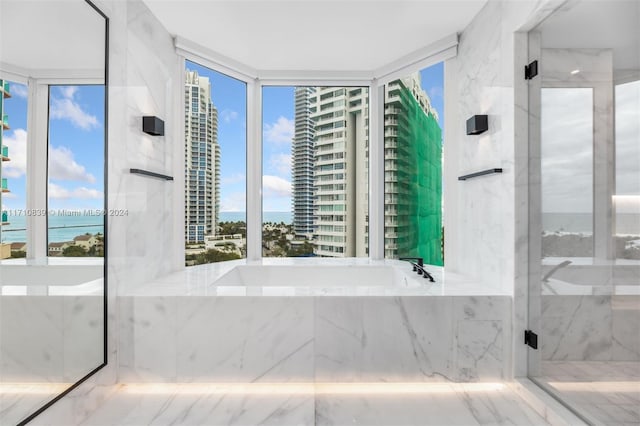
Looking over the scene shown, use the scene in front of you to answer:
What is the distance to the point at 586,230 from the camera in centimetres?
151

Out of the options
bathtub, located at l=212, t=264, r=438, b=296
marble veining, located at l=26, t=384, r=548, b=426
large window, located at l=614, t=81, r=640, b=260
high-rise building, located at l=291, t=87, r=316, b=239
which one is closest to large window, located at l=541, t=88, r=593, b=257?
large window, located at l=614, t=81, r=640, b=260

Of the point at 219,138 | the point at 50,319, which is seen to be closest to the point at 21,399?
the point at 50,319

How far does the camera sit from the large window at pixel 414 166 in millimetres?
2883

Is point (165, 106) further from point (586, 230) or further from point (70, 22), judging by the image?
point (586, 230)

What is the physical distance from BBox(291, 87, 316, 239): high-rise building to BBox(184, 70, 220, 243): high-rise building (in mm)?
735

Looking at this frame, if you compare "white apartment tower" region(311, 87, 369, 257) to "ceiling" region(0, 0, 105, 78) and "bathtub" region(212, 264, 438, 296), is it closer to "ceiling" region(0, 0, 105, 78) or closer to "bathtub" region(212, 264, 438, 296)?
"bathtub" region(212, 264, 438, 296)

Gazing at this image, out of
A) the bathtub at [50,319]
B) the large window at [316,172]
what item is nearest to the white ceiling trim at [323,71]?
the large window at [316,172]

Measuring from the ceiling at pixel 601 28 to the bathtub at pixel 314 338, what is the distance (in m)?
1.31

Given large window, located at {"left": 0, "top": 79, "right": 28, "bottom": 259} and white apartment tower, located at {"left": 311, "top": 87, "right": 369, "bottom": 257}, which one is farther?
white apartment tower, located at {"left": 311, "top": 87, "right": 369, "bottom": 257}

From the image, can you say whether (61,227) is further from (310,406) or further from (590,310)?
(590,310)

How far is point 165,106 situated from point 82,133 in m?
0.90

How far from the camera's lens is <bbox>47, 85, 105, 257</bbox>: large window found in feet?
5.00

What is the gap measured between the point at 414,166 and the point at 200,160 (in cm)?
194

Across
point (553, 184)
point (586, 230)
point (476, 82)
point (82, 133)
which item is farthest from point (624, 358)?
point (82, 133)
